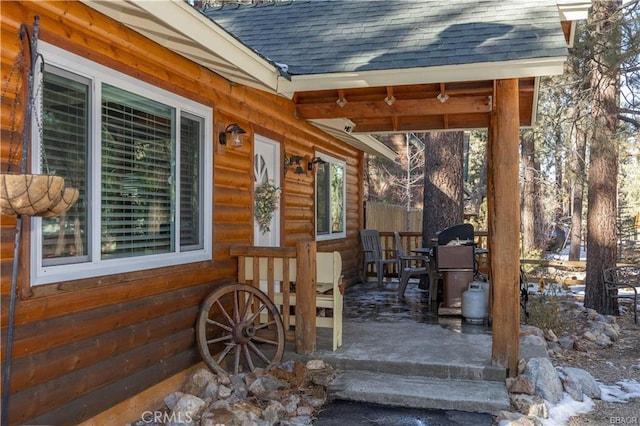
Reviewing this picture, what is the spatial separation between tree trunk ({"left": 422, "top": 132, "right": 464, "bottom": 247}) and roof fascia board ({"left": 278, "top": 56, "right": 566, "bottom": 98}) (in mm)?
4940

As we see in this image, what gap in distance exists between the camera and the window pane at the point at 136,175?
11.1ft

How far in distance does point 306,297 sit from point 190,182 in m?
1.38

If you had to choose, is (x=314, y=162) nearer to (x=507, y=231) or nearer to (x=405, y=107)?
(x=405, y=107)

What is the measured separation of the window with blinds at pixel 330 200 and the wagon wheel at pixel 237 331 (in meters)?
3.29

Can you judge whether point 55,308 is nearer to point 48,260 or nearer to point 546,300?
point 48,260

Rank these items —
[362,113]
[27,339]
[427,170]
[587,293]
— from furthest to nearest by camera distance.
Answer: [427,170] < [587,293] < [362,113] < [27,339]

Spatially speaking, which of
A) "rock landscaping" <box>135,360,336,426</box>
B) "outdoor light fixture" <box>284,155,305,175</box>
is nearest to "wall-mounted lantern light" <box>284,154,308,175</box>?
"outdoor light fixture" <box>284,155,305,175</box>

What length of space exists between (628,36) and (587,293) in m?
4.03

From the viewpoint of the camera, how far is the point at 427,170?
9.61 metres

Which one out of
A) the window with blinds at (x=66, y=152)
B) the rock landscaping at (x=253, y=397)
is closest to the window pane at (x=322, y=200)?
the rock landscaping at (x=253, y=397)

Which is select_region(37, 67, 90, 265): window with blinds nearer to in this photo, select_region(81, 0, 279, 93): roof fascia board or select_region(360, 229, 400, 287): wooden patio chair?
select_region(81, 0, 279, 93): roof fascia board

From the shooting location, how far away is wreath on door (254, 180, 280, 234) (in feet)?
18.7

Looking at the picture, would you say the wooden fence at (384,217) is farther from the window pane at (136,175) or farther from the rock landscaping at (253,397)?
the window pane at (136,175)

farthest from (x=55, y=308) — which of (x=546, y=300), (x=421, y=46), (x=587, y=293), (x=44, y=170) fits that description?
(x=587, y=293)
